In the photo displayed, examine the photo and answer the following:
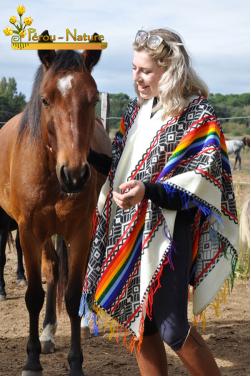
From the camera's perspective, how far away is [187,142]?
2756 mm

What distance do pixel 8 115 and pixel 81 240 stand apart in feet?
19.3

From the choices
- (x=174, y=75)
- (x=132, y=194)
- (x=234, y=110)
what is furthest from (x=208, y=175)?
(x=234, y=110)

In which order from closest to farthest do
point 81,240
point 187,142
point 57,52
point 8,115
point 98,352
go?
1. point 187,142
2. point 57,52
3. point 81,240
4. point 98,352
5. point 8,115

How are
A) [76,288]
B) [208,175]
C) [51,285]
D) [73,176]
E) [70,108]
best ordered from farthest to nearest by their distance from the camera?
[51,285] < [76,288] < [70,108] < [73,176] < [208,175]

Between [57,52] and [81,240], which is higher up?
[57,52]

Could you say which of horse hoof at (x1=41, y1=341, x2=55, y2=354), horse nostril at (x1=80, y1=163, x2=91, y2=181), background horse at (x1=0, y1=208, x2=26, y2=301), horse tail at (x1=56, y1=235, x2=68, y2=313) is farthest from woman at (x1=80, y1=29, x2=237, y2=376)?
background horse at (x1=0, y1=208, x2=26, y2=301)

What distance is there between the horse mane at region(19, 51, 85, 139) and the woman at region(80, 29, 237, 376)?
2.82 feet

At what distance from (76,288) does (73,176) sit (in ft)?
4.50

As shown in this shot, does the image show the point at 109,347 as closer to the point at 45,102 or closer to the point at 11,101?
the point at 45,102

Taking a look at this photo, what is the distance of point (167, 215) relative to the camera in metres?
2.77

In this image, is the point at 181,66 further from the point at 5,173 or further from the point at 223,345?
the point at 223,345

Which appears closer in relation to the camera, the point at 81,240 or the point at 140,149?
the point at 140,149

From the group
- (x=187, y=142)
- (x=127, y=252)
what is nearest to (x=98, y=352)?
(x=127, y=252)

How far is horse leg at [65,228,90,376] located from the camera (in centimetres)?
431
